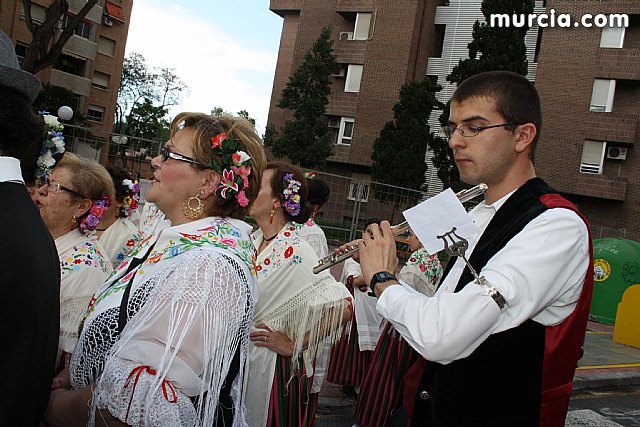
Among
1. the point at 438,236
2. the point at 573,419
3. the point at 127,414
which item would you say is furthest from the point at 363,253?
the point at 573,419

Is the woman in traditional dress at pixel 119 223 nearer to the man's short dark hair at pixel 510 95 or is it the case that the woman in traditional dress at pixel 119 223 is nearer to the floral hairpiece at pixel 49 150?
the floral hairpiece at pixel 49 150

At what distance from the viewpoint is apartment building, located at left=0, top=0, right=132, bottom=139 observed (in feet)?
107

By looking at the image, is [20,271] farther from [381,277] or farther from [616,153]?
[616,153]

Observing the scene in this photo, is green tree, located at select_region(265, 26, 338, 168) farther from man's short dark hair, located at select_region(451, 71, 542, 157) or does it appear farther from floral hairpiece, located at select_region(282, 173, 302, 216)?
man's short dark hair, located at select_region(451, 71, 542, 157)

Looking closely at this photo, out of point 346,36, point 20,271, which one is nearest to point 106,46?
point 346,36

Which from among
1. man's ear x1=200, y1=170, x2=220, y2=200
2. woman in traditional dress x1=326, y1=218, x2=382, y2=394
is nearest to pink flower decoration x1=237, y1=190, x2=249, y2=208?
man's ear x1=200, y1=170, x2=220, y2=200

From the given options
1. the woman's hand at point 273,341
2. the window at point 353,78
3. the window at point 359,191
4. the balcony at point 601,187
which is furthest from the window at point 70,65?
the woman's hand at point 273,341

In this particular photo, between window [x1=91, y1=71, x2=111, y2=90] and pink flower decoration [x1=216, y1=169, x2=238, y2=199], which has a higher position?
window [x1=91, y1=71, x2=111, y2=90]

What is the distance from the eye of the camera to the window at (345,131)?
2986cm

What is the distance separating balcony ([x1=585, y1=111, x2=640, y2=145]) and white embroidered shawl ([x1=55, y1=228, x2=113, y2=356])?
81.0 feet

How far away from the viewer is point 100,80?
36.7 metres

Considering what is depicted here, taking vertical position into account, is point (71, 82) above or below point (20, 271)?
above

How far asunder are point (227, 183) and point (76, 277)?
135cm

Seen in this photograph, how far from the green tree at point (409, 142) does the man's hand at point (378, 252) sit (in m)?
21.5
